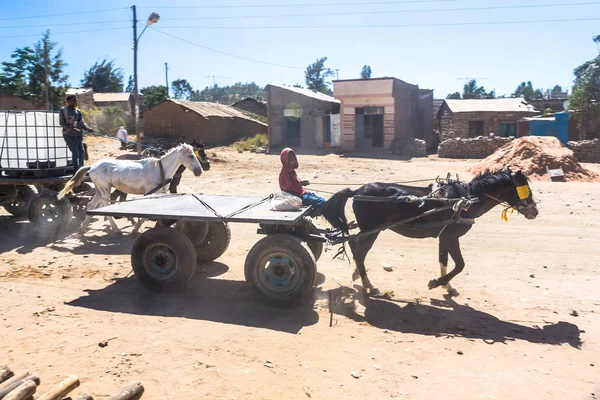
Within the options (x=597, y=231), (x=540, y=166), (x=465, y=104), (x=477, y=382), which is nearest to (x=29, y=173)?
(x=477, y=382)

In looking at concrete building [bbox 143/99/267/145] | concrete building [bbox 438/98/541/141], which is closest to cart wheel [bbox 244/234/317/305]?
concrete building [bbox 438/98/541/141]

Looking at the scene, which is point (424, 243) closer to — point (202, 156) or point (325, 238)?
point (325, 238)

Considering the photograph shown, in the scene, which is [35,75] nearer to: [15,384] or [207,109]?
[207,109]

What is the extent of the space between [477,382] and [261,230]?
326 cm

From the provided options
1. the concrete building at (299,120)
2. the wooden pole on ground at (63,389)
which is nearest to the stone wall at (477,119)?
the concrete building at (299,120)

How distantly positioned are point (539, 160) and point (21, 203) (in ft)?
53.2

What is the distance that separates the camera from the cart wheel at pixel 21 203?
11.3 meters

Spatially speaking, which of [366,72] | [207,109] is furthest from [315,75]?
[207,109]

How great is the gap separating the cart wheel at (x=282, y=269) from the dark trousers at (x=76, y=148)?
6112 mm

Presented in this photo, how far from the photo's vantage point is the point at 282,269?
20.7 ft

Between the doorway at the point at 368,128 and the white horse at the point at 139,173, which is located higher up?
the doorway at the point at 368,128

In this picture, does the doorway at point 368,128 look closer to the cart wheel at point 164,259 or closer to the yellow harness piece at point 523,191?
the yellow harness piece at point 523,191

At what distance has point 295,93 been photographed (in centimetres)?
3203

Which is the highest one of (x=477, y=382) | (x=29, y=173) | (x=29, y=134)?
(x=29, y=134)
